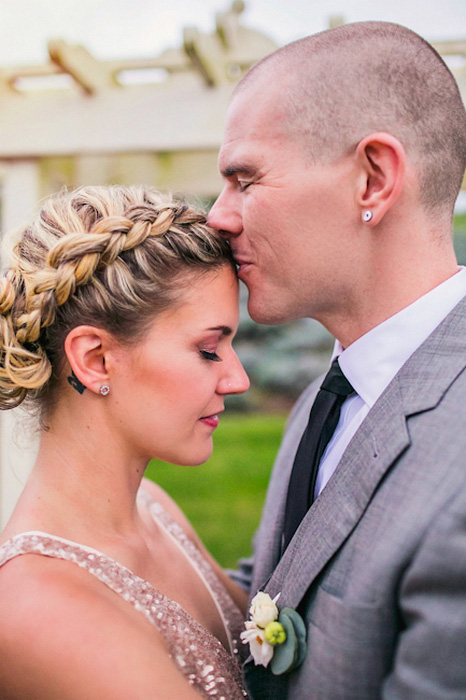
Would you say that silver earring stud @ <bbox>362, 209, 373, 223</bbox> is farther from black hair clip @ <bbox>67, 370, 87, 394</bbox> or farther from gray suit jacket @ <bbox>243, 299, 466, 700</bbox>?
black hair clip @ <bbox>67, 370, 87, 394</bbox>

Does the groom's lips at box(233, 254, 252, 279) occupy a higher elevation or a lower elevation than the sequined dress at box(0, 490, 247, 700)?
higher

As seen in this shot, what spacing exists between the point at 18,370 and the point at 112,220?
22.0 inches

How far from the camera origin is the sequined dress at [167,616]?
6.57ft

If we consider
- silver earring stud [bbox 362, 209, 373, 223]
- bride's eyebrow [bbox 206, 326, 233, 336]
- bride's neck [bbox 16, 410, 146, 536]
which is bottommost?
bride's neck [bbox 16, 410, 146, 536]

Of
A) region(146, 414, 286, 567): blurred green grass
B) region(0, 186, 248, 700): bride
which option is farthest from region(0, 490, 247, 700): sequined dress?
region(146, 414, 286, 567): blurred green grass

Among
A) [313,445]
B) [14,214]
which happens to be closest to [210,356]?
[313,445]

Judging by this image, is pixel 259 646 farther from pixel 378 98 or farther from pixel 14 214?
pixel 14 214

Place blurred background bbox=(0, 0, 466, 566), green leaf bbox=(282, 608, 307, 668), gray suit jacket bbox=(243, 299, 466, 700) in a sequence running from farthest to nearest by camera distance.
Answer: blurred background bbox=(0, 0, 466, 566) < green leaf bbox=(282, 608, 307, 668) < gray suit jacket bbox=(243, 299, 466, 700)

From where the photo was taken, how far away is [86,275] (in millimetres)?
2057

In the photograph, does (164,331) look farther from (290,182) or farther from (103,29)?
(103,29)

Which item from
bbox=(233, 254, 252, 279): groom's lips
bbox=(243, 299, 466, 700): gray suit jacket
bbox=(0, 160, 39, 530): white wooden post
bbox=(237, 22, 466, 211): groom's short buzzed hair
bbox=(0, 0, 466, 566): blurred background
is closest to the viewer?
bbox=(243, 299, 466, 700): gray suit jacket

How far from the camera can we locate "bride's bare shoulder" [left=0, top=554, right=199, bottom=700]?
1746 millimetres

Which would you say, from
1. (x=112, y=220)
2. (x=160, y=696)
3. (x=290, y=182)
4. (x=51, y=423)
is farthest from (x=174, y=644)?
(x=290, y=182)

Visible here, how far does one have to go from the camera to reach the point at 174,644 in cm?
202
